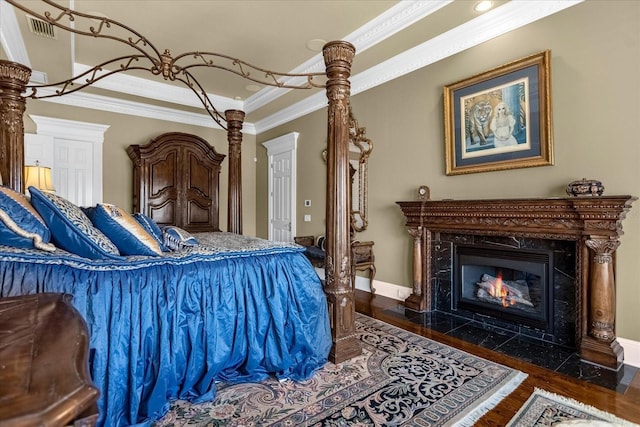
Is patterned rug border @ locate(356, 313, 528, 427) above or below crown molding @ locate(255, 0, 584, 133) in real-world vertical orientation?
below

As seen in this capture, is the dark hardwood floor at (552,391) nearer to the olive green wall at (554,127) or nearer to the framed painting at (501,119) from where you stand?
the olive green wall at (554,127)

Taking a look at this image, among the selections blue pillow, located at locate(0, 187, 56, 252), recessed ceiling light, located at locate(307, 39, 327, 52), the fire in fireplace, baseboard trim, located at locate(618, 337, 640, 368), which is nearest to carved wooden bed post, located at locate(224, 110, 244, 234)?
recessed ceiling light, located at locate(307, 39, 327, 52)

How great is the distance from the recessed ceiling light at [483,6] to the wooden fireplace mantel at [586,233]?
1.68 meters

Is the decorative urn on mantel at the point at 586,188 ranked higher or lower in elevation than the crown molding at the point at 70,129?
lower

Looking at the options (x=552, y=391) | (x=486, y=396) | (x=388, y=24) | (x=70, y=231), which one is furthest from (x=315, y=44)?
(x=552, y=391)

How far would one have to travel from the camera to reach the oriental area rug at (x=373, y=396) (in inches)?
65.2

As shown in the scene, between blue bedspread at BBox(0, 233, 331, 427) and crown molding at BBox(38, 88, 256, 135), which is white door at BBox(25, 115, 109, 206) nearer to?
crown molding at BBox(38, 88, 256, 135)

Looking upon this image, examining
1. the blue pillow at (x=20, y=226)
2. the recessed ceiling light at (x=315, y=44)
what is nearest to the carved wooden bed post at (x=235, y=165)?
the recessed ceiling light at (x=315, y=44)

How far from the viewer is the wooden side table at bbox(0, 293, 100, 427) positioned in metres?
0.43

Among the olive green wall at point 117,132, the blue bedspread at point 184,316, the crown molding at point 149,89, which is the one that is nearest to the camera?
the blue bedspread at point 184,316

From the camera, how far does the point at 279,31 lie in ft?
11.6

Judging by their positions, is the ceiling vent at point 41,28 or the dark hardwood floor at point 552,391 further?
the ceiling vent at point 41,28

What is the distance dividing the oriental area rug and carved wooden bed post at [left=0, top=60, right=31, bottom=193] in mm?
2529

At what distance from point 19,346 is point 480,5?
140 inches
